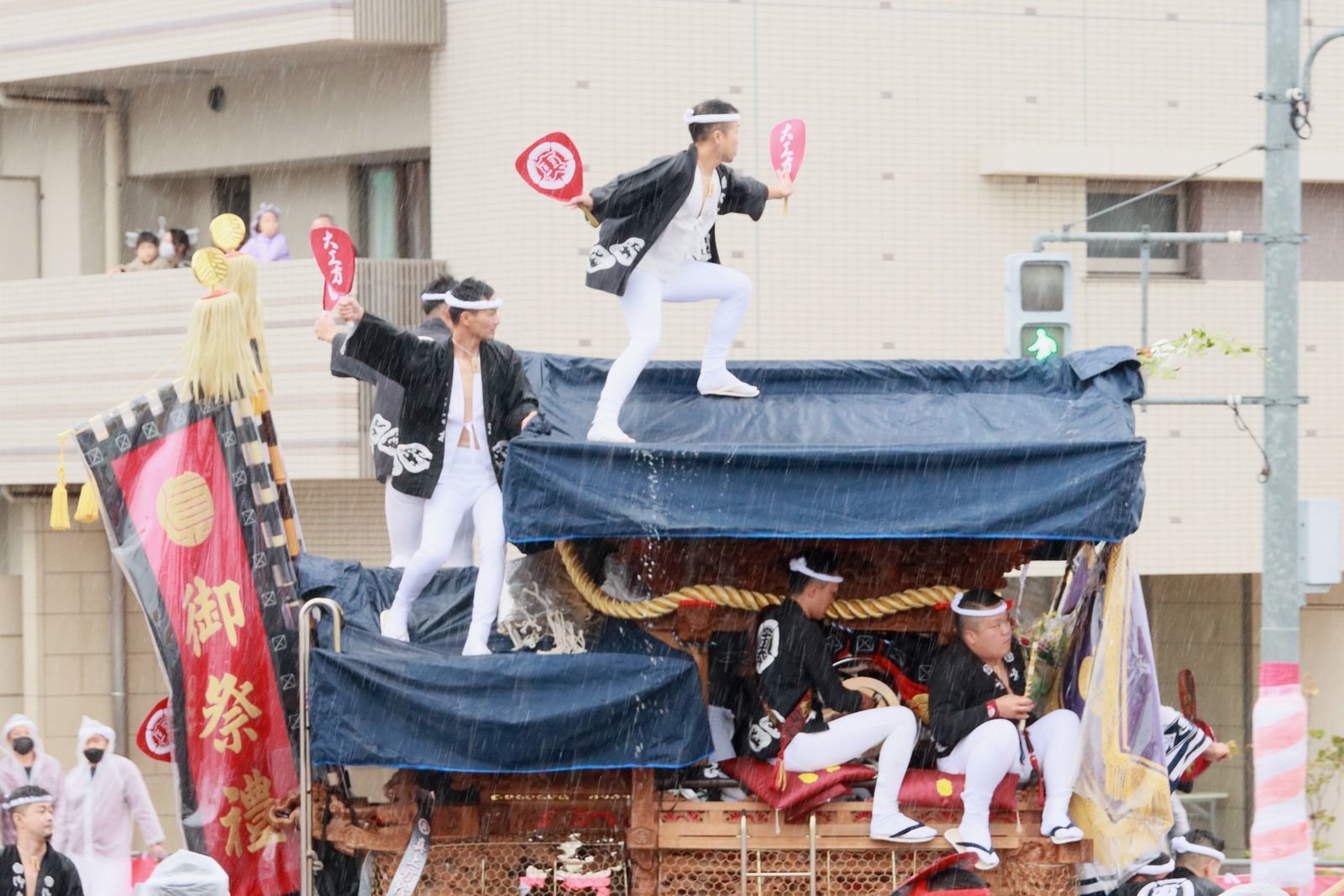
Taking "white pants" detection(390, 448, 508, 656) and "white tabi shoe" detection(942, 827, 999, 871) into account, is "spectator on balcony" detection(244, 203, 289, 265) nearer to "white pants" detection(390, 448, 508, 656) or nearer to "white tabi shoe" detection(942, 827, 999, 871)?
"white pants" detection(390, 448, 508, 656)

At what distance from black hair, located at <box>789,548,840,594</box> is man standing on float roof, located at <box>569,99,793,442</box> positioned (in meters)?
0.95

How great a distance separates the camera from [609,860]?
25.9ft

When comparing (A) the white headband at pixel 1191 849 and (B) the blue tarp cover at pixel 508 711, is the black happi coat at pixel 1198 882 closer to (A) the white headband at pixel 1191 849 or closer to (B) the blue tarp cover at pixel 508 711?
(A) the white headband at pixel 1191 849

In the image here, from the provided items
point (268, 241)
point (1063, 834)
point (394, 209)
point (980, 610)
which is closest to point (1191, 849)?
point (1063, 834)

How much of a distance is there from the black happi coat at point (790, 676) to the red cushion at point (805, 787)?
157mm

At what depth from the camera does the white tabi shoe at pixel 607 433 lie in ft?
26.9

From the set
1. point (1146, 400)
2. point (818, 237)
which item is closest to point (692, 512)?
point (1146, 400)

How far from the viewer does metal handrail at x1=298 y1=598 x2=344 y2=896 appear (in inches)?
310

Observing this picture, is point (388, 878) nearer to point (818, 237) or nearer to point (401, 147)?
point (818, 237)

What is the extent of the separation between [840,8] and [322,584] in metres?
7.83

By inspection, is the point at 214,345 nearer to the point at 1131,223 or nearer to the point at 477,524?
the point at 477,524

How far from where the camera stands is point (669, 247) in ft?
29.0

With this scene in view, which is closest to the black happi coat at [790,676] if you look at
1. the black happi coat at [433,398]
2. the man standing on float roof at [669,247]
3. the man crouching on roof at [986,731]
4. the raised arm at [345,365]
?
the man crouching on roof at [986,731]

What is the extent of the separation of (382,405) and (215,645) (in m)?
1.31
